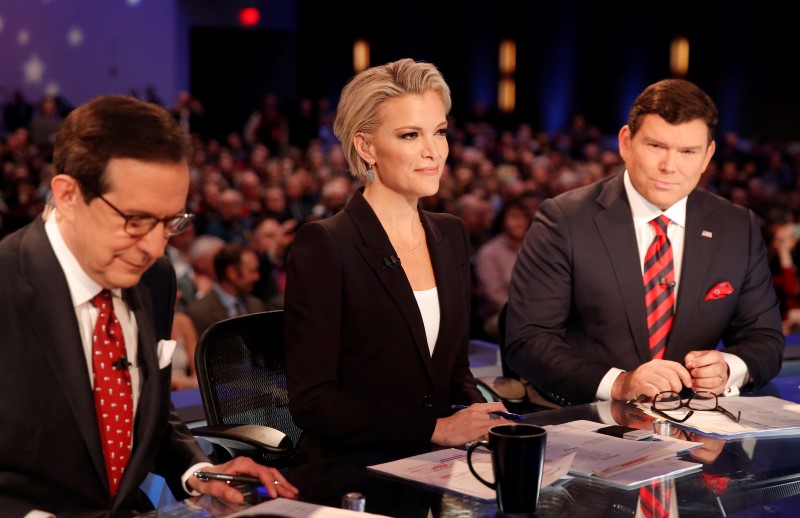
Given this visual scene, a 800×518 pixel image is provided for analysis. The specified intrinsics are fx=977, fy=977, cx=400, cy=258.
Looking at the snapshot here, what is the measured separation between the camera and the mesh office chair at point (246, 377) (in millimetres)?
2205

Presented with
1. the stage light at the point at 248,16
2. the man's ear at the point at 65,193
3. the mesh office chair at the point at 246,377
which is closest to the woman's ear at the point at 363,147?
the mesh office chair at the point at 246,377

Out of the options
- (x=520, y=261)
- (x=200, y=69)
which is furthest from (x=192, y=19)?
(x=520, y=261)

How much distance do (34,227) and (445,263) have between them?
1027 millimetres

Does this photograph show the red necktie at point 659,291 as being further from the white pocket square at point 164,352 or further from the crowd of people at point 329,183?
the white pocket square at point 164,352

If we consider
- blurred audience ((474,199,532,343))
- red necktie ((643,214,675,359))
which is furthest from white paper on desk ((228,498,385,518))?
blurred audience ((474,199,532,343))

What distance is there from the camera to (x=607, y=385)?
243 centimetres

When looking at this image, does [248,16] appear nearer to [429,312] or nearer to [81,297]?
[429,312]

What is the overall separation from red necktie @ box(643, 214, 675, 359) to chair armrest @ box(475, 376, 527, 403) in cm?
38

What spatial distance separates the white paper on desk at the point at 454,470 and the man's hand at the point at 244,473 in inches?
7.0

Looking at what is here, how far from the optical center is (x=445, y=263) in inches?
92.4

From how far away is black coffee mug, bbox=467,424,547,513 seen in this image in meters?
1.43

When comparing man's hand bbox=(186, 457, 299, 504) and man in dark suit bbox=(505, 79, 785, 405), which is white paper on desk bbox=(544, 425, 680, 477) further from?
man in dark suit bbox=(505, 79, 785, 405)

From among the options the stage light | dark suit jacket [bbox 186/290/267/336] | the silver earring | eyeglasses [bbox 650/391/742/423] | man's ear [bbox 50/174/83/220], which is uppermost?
the stage light

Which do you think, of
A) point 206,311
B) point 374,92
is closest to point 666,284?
point 374,92
